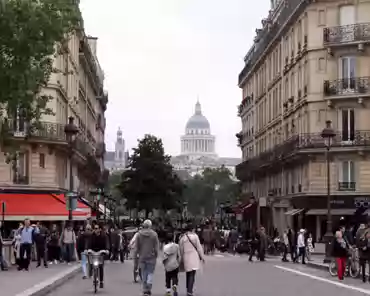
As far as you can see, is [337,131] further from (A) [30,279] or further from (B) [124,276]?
(A) [30,279]

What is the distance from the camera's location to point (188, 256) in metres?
21.5

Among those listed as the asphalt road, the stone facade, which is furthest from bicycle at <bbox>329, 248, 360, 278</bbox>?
the stone facade

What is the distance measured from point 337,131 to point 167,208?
1797 inches

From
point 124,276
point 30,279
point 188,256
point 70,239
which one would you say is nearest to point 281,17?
point 70,239

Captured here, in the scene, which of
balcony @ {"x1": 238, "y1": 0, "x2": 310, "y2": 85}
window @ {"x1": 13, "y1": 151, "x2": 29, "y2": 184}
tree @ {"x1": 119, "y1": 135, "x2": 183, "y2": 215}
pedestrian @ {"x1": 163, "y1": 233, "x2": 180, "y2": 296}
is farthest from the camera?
tree @ {"x1": 119, "y1": 135, "x2": 183, "y2": 215}

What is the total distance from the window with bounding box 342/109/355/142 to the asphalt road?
75.7ft

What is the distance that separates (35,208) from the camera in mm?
47812

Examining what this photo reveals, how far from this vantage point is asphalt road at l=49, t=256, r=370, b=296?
23.9 meters

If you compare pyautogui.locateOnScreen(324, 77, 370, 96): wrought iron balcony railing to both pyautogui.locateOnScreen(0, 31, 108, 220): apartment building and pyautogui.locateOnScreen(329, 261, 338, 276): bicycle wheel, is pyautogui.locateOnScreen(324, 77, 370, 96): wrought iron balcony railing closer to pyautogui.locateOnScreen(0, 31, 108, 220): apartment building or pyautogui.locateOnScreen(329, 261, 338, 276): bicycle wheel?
pyautogui.locateOnScreen(0, 31, 108, 220): apartment building

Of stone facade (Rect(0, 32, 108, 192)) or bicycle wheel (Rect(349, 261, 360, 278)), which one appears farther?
stone facade (Rect(0, 32, 108, 192))

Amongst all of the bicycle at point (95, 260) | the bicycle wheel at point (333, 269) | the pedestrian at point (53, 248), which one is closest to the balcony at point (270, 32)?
the pedestrian at point (53, 248)

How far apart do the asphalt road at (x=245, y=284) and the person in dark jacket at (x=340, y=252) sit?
1.32 ft

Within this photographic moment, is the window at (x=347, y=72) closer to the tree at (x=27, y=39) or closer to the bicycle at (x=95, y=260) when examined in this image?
the tree at (x=27, y=39)

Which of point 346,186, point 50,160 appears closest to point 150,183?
point 346,186
